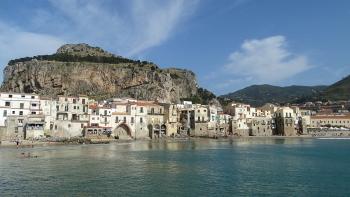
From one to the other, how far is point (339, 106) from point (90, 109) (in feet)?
444

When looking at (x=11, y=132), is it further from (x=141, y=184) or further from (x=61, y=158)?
(x=141, y=184)

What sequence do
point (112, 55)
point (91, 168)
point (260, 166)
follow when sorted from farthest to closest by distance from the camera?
point (112, 55) < point (260, 166) < point (91, 168)

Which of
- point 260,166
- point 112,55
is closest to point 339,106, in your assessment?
point 112,55

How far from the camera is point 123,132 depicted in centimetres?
8544

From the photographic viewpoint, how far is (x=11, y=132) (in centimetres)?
6938

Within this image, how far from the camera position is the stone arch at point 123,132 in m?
83.8

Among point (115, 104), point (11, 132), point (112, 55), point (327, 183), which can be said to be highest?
point (112, 55)

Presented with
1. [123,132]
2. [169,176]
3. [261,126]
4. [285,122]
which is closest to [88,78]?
[123,132]

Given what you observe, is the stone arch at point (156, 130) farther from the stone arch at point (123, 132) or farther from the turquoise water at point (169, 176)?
the turquoise water at point (169, 176)

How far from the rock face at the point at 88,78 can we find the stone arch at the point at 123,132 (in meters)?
40.0

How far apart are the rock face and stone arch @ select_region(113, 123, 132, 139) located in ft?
131

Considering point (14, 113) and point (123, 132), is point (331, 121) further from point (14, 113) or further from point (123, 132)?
point (14, 113)

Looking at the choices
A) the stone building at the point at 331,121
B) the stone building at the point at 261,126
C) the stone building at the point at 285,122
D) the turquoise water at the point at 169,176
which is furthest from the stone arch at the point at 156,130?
the stone building at the point at 331,121

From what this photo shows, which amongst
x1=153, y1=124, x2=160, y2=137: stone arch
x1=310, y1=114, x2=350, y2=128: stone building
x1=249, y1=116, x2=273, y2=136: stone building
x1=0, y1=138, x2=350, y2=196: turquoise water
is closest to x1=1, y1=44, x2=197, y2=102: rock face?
x1=249, y1=116, x2=273, y2=136: stone building
